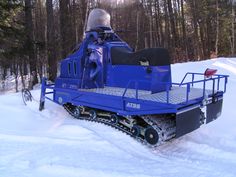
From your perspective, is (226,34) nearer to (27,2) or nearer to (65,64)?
(27,2)

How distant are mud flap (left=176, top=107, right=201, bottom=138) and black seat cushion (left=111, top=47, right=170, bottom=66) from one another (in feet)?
4.35

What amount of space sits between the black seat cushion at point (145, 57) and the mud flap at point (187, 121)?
1.33m

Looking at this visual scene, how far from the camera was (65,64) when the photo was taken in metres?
9.23

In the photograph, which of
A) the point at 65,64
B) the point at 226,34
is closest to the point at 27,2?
the point at 65,64

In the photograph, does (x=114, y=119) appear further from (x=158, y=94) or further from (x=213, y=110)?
(x=213, y=110)

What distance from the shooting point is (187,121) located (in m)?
6.38

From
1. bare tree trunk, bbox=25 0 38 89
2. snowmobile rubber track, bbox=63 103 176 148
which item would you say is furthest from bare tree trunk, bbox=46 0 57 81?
snowmobile rubber track, bbox=63 103 176 148

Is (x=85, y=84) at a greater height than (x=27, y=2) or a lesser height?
lesser

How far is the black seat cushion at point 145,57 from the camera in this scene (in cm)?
728

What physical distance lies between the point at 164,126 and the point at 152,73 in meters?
1.20

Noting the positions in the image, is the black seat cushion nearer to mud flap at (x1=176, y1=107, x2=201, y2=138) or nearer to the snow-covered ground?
mud flap at (x1=176, y1=107, x2=201, y2=138)

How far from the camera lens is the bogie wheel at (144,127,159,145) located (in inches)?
258

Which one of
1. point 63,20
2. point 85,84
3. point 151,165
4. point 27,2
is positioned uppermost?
point 27,2

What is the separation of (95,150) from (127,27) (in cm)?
3104
